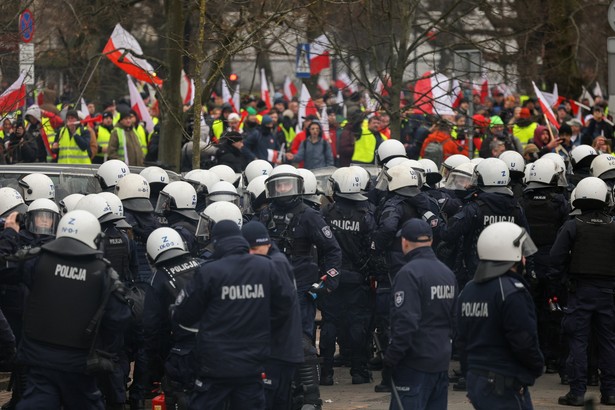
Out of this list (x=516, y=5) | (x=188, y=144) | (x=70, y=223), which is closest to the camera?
(x=70, y=223)

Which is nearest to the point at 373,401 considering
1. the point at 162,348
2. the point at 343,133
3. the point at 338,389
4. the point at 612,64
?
the point at 338,389

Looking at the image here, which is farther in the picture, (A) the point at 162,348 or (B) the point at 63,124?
(B) the point at 63,124

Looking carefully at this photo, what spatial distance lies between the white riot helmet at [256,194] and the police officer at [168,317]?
9.42 feet

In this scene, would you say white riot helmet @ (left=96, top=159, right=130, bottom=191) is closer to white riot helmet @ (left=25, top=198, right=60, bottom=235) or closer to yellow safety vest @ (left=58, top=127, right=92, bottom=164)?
white riot helmet @ (left=25, top=198, right=60, bottom=235)

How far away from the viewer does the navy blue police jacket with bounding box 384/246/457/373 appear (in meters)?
9.02

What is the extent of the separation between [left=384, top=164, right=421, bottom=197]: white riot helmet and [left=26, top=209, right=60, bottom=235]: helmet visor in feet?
11.6

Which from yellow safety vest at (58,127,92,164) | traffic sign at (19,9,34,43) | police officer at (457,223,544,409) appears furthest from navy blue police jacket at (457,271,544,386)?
yellow safety vest at (58,127,92,164)

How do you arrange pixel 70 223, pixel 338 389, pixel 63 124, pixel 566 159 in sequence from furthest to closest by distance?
1. pixel 63 124
2. pixel 566 159
3. pixel 338 389
4. pixel 70 223

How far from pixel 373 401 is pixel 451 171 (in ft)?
10.7

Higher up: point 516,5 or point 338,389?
point 516,5

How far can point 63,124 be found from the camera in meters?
20.8

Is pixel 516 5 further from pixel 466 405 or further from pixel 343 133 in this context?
pixel 466 405

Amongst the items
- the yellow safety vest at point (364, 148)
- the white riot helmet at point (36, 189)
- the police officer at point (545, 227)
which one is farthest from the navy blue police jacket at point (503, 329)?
the yellow safety vest at point (364, 148)

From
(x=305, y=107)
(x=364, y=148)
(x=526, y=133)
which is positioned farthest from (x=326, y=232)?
(x=305, y=107)
